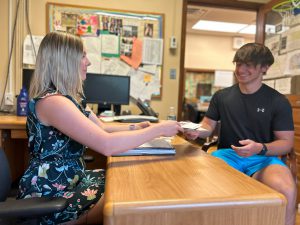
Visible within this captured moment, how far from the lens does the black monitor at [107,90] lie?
8.49 ft

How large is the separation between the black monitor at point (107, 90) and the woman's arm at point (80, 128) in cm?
161

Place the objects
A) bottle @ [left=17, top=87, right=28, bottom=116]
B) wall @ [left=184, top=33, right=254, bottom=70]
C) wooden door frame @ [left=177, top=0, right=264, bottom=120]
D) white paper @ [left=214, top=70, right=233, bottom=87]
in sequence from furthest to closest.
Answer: white paper @ [left=214, top=70, right=233, bottom=87] → wall @ [left=184, top=33, right=254, bottom=70] → wooden door frame @ [left=177, top=0, right=264, bottom=120] → bottle @ [left=17, top=87, right=28, bottom=116]

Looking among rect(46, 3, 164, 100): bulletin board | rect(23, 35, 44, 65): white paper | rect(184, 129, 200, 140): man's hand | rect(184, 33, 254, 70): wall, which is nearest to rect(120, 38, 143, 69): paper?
rect(46, 3, 164, 100): bulletin board

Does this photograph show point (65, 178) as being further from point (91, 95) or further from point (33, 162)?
point (91, 95)

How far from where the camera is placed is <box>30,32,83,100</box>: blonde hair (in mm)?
1065

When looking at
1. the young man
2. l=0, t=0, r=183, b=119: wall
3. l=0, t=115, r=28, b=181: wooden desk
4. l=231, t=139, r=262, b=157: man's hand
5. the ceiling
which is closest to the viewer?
l=231, t=139, r=262, b=157: man's hand

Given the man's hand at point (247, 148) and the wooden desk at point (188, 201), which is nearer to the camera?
the wooden desk at point (188, 201)

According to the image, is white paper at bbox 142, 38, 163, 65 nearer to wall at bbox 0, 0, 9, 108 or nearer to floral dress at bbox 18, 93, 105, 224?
wall at bbox 0, 0, 9, 108

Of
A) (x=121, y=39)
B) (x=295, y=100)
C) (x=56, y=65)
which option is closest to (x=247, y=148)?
(x=56, y=65)

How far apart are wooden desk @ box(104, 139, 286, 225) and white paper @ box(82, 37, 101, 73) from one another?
2063mm

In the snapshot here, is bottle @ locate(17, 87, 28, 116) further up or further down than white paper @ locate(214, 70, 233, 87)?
further down

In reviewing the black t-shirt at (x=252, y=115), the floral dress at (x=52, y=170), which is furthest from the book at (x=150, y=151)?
the black t-shirt at (x=252, y=115)

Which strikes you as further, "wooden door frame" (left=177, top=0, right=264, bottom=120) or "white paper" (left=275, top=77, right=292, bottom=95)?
"wooden door frame" (left=177, top=0, right=264, bottom=120)

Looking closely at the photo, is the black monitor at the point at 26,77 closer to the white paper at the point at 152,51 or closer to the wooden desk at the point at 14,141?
the wooden desk at the point at 14,141
